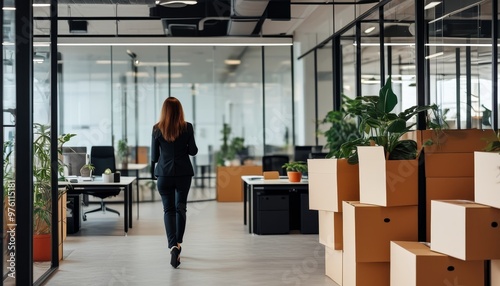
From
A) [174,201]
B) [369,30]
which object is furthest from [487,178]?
[369,30]

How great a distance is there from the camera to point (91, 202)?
13.2 m

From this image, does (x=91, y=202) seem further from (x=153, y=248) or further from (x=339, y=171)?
(x=339, y=171)

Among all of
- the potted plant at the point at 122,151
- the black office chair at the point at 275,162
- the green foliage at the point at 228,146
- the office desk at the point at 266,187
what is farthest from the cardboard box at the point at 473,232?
the potted plant at the point at 122,151

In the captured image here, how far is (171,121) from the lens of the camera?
22.4ft

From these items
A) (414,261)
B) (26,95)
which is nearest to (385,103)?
(414,261)

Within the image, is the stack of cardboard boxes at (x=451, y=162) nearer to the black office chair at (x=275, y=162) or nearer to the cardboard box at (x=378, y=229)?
the cardboard box at (x=378, y=229)

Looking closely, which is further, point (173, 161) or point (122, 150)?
point (122, 150)

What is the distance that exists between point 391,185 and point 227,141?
8950mm

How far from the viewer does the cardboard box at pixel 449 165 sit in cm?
532

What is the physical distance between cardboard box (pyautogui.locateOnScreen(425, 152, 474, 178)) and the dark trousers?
2518 mm

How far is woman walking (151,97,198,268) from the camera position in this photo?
22.2 feet

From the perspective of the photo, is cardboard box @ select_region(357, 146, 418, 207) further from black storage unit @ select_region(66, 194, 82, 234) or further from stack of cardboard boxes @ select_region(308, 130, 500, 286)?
black storage unit @ select_region(66, 194, 82, 234)

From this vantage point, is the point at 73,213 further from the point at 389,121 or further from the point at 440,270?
the point at 440,270

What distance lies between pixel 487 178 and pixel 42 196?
4.06 m
